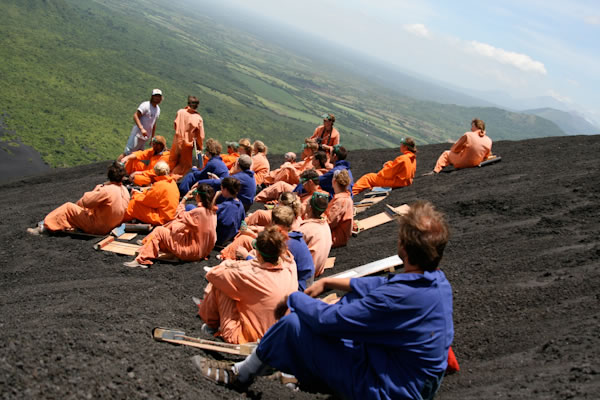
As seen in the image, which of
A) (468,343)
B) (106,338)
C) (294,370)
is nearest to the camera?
(294,370)

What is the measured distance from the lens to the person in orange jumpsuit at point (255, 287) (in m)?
3.67

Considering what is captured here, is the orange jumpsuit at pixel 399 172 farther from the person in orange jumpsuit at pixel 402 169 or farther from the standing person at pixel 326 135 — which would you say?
the standing person at pixel 326 135

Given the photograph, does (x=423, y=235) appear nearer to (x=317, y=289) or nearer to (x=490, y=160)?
(x=317, y=289)

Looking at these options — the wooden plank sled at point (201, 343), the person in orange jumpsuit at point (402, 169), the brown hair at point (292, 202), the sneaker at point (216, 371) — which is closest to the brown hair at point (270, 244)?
the wooden plank sled at point (201, 343)

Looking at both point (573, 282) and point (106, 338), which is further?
point (573, 282)

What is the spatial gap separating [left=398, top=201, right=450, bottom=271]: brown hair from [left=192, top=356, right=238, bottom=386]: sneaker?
169 cm

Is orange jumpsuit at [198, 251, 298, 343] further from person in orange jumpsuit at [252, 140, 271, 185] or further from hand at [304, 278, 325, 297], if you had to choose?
person in orange jumpsuit at [252, 140, 271, 185]

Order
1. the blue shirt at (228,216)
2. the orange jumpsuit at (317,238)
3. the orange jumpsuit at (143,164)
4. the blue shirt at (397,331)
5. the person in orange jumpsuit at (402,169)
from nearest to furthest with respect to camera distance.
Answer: the blue shirt at (397,331)
the orange jumpsuit at (317,238)
the blue shirt at (228,216)
the orange jumpsuit at (143,164)
the person in orange jumpsuit at (402,169)

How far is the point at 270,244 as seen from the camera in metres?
3.61

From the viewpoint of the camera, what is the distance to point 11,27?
150 ft

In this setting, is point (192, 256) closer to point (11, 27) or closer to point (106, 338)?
point (106, 338)

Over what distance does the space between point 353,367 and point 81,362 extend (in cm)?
200

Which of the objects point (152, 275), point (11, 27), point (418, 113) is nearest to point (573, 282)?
point (152, 275)

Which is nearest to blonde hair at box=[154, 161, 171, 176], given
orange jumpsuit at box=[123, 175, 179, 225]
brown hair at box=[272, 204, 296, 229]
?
orange jumpsuit at box=[123, 175, 179, 225]
